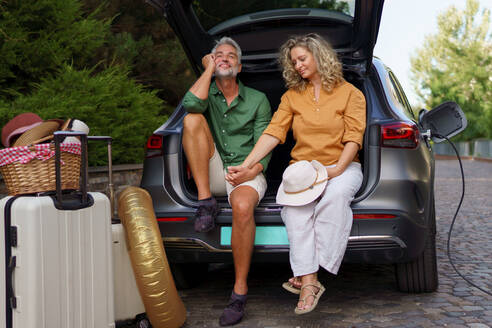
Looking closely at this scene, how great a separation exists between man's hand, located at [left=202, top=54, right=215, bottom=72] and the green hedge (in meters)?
3.00

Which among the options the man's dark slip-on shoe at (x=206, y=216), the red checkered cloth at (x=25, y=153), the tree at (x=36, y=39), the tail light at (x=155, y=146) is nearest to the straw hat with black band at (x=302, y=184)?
the man's dark slip-on shoe at (x=206, y=216)

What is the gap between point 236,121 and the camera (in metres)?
4.05

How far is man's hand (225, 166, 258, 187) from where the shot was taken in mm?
3674

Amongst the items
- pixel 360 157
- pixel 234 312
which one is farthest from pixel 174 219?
pixel 360 157

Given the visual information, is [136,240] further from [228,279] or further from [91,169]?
[91,169]

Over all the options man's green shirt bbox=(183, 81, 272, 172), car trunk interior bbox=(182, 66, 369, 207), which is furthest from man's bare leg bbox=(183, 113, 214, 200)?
car trunk interior bbox=(182, 66, 369, 207)

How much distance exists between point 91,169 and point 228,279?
3.31 metres

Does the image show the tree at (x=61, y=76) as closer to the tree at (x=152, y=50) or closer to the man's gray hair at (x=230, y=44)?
the tree at (x=152, y=50)

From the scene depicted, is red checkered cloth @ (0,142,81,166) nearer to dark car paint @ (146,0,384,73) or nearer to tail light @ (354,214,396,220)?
dark car paint @ (146,0,384,73)

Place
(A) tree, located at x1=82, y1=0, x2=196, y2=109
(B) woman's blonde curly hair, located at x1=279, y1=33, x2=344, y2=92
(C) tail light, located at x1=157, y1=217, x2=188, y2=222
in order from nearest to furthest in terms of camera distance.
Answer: (C) tail light, located at x1=157, y1=217, x2=188, y2=222 → (B) woman's blonde curly hair, located at x1=279, y1=33, x2=344, y2=92 → (A) tree, located at x1=82, y1=0, x2=196, y2=109

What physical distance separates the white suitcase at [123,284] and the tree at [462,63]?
41565 mm

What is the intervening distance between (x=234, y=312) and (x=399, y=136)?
1.42m

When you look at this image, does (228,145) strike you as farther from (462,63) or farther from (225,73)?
(462,63)

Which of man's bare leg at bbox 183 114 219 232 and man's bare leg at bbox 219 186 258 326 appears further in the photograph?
man's bare leg at bbox 183 114 219 232
